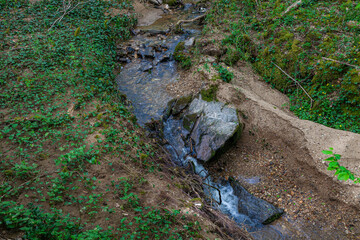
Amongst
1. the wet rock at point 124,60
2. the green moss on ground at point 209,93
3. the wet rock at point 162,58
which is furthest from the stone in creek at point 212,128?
the wet rock at point 124,60

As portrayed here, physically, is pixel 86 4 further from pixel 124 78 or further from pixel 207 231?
pixel 207 231

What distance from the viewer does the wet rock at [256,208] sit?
4.52 metres

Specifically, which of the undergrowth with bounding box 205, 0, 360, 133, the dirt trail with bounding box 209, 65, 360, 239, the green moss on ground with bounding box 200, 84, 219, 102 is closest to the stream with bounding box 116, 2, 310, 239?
the green moss on ground with bounding box 200, 84, 219, 102

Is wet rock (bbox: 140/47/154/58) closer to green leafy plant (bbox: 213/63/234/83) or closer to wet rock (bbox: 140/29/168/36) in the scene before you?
wet rock (bbox: 140/29/168/36)

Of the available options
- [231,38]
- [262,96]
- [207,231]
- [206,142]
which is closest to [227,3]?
[231,38]

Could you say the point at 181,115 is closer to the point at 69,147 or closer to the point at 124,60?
the point at 69,147

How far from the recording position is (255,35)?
336 inches

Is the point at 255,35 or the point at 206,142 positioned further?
the point at 255,35

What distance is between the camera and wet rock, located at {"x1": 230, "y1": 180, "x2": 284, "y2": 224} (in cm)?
452

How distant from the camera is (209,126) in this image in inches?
225

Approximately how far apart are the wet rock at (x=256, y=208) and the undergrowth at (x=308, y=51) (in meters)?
2.83

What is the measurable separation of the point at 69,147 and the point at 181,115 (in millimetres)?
3364

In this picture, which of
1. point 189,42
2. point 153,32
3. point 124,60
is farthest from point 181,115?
point 153,32

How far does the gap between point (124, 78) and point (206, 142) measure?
4.49 metres
